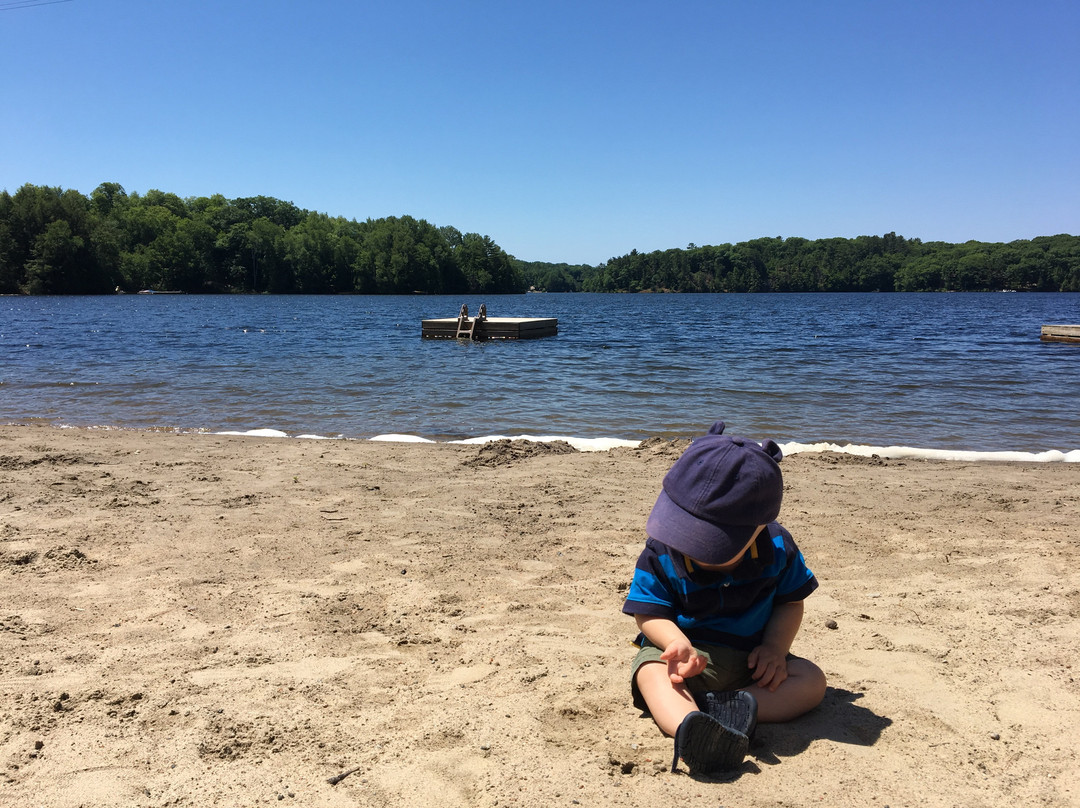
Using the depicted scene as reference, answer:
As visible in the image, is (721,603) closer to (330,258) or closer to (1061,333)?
(1061,333)

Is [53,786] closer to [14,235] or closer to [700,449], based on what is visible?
[700,449]

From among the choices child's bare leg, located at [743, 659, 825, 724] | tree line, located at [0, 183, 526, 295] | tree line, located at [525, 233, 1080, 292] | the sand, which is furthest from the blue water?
tree line, located at [525, 233, 1080, 292]

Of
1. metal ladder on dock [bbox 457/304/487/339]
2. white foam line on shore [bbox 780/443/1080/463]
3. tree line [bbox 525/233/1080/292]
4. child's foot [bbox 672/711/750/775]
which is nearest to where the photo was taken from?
child's foot [bbox 672/711/750/775]

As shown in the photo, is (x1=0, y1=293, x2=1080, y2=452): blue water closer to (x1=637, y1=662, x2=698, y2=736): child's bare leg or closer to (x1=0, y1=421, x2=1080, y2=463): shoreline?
(x1=0, y1=421, x2=1080, y2=463): shoreline

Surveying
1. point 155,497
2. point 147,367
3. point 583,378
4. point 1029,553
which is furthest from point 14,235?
point 1029,553

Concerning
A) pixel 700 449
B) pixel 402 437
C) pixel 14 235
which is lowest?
pixel 402 437

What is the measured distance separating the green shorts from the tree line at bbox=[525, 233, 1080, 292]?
14198cm

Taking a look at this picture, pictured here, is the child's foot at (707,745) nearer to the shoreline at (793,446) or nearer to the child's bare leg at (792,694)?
the child's bare leg at (792,694)

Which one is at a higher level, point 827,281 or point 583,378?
point 827,281

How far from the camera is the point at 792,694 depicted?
8.43 ft

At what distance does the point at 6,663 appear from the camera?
289cm

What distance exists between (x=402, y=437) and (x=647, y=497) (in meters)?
4.53

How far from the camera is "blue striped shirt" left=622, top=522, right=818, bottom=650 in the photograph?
2.56m

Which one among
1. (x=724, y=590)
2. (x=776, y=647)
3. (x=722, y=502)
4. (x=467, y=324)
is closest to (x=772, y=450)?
(x=722, y=502)
